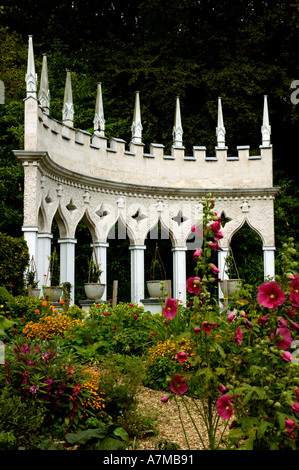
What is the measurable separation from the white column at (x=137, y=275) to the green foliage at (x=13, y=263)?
18.8ft

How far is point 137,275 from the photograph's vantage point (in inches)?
784

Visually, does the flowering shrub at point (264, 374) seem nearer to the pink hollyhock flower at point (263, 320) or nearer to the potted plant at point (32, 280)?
the pink hollyhock flower at point (263, 320)

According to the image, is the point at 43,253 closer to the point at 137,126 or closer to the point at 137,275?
the point at 137,275

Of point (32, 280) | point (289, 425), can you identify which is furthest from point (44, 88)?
point (289, 425)

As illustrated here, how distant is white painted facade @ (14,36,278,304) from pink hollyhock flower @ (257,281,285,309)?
460 inches

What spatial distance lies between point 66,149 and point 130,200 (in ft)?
9.61

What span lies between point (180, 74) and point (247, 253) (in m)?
7.66

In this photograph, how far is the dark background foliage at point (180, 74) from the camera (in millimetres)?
25203

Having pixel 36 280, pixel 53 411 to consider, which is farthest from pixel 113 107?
pixel 53 411

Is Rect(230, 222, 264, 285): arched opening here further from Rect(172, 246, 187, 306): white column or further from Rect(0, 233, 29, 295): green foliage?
Rect(0, 233, 29, 295): green foliage

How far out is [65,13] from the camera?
99.1ft

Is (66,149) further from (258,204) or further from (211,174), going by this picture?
(258,204)

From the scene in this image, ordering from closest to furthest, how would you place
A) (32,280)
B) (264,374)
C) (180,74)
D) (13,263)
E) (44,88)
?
(264,374) < (13,263) < (32,280) < (44,88) < (180,74)

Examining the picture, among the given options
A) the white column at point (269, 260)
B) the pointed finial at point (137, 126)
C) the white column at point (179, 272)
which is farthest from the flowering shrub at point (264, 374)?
the white column at point (269, 260)
